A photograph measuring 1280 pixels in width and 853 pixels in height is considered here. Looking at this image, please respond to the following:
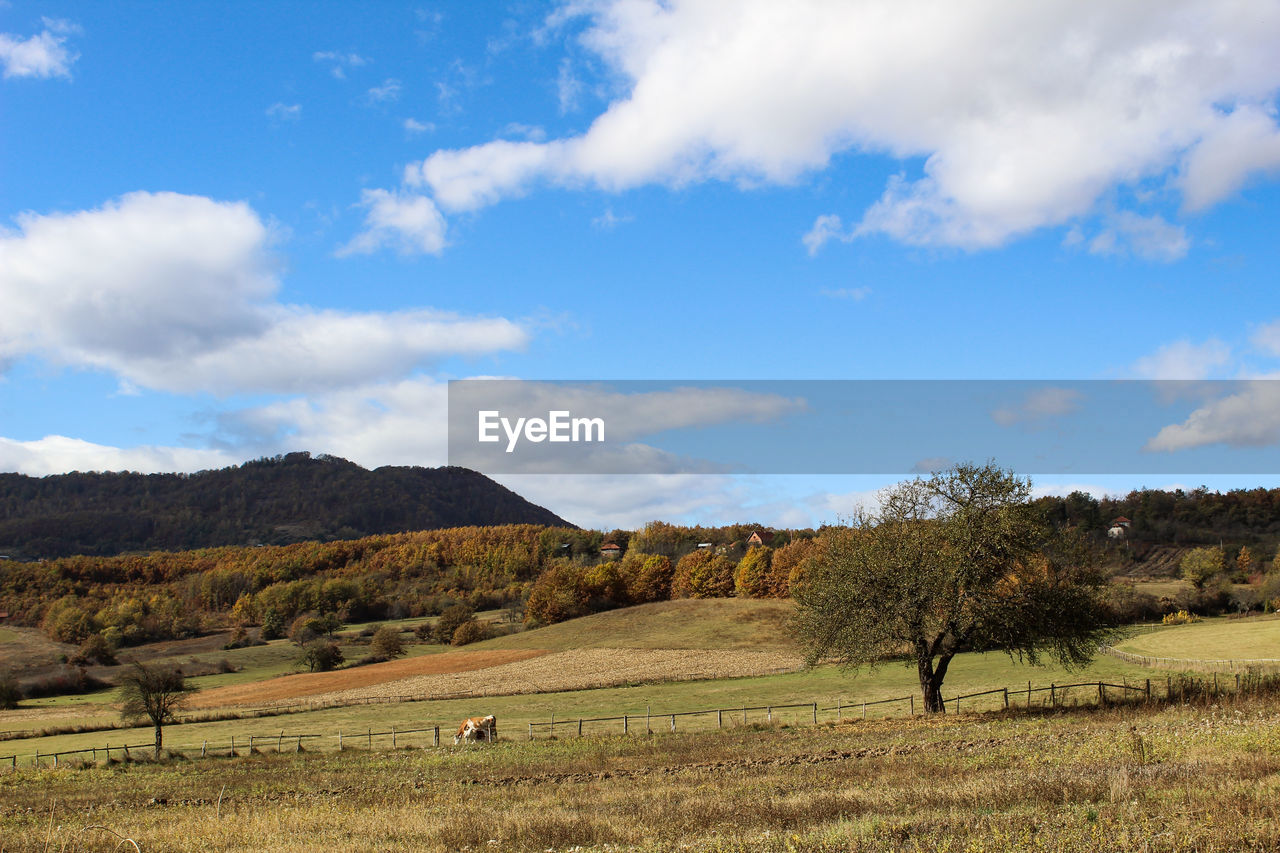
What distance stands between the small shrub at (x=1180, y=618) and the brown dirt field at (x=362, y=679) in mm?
71058

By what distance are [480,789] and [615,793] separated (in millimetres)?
4988

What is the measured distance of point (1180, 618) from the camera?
97.4 metres

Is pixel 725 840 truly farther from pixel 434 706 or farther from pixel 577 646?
pixel 577 646

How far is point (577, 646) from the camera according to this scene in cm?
10319

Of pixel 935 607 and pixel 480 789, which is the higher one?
pixel 935 607

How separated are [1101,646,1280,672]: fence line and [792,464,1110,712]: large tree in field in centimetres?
2470

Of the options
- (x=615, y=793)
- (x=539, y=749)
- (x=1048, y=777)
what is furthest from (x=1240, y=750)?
(x=539, y=749)

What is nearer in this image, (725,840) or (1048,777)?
(725,840)

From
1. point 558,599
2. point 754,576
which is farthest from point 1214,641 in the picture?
point 558,599

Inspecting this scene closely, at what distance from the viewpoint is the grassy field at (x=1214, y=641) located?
2581 inches

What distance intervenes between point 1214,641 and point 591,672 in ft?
180

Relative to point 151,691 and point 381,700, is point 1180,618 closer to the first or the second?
point 381,700

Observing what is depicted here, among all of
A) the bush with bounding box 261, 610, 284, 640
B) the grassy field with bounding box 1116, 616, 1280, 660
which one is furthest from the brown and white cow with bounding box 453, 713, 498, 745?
the bush with bounding box 261, 610, 284, 640

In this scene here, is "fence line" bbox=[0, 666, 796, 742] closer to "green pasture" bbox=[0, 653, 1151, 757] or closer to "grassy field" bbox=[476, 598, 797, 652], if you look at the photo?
"green pasture" bbox=[0, 653, 1151, 757]
